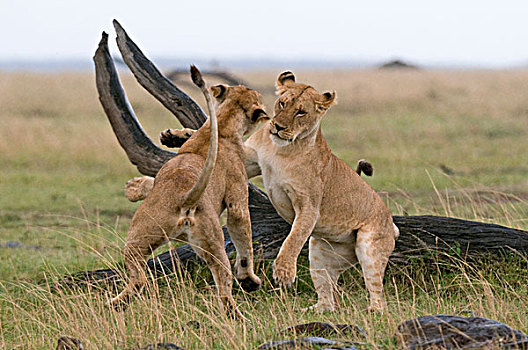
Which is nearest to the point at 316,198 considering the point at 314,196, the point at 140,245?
the point at 314,196

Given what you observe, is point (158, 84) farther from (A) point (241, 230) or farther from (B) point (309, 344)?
(B) point (309, 344)

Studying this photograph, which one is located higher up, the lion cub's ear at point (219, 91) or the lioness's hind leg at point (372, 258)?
the lion cub's ear at point (219, 91)

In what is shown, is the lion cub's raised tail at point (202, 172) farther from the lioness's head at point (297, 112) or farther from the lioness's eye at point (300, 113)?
the lioness's eye at point (300, 113)

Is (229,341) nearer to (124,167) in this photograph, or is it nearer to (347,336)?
(347,336)

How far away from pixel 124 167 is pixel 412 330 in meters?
11.0

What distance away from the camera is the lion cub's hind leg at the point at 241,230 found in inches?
189

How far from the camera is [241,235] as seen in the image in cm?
482

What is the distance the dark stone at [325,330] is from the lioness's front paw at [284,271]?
662mm

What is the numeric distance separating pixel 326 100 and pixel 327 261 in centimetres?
126

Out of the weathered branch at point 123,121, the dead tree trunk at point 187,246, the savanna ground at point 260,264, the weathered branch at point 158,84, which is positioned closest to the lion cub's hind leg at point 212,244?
the savanna ground at point 260,264

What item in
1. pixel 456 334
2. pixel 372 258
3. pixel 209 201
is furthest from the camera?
pixel 372 258

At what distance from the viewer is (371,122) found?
20516mm

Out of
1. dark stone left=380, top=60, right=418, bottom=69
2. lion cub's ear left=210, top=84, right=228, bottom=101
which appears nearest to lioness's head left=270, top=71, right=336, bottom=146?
lion cub's ear left=210, top=84, right=228, bottom=101

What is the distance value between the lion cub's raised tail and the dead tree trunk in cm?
191
